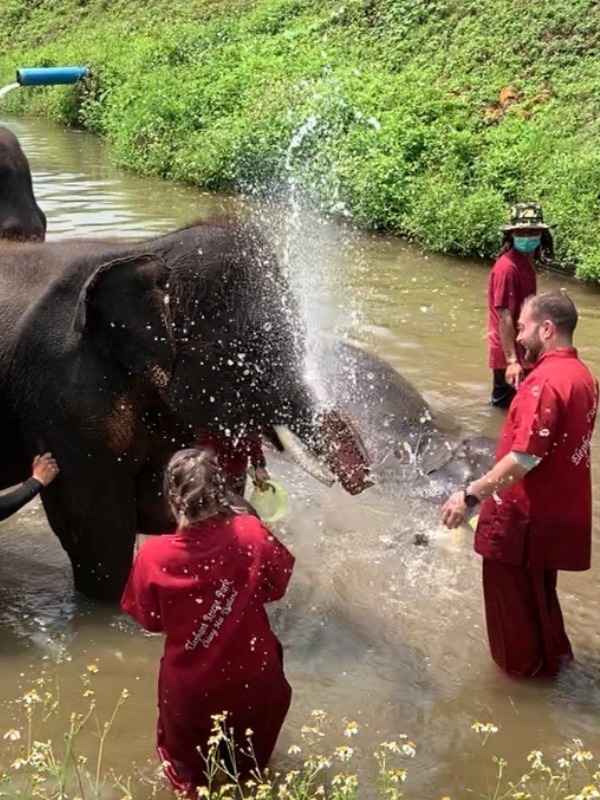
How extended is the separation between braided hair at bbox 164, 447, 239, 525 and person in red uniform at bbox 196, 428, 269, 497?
3.37 feet

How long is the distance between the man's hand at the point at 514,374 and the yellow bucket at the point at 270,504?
1.41 meters

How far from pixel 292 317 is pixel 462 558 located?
1.59m

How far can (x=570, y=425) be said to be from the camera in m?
3.66

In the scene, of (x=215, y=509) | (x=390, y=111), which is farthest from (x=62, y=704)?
(x=390, y=111)

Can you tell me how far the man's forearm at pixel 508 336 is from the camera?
6211mm

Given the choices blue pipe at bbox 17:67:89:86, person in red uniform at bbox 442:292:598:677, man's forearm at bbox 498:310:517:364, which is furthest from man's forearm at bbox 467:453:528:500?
blue pipe at bbox 17:67:89:86

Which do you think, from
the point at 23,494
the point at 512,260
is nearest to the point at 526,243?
the point at 512,260

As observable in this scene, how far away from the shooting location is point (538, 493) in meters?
3.76

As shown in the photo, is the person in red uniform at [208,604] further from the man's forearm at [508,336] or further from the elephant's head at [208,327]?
the man's forearm at [508,336]

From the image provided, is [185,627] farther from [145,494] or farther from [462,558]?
[462,558]

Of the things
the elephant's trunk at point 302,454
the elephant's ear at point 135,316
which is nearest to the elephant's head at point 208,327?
the elephant's ear at point 135,316

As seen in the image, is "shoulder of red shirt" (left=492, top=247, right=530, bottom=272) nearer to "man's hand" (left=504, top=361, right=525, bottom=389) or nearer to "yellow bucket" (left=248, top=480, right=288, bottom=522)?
"man's hand" (left=504, top=361, right=525, bottom=389)

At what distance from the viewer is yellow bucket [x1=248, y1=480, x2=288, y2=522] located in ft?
18.1

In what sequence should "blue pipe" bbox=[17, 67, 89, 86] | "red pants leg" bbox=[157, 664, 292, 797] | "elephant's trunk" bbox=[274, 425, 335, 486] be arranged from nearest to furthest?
"red pants leg" bbox=[157, 664, 292, 797] → "elephant's trunk" bbox=[274, 425, 335, 486] → "blue pipe" bbox=[17, 67, 89, 86]
